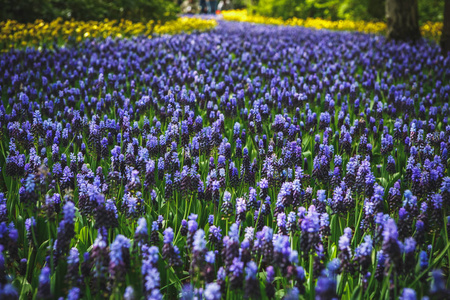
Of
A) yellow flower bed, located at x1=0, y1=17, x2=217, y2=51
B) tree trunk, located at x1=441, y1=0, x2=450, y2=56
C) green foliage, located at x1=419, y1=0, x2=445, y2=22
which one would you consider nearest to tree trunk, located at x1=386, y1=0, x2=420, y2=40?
tree trunk, located at x1=441, y1=0, x2=450, y2=56

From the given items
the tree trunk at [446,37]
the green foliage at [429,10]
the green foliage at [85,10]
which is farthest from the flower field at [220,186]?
the green foliage at [429,10]

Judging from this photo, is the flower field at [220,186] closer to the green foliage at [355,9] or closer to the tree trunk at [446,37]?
the tree trunk at [446,37]

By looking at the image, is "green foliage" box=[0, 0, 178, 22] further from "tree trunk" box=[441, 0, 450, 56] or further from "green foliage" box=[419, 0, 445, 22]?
"green foliage" box=[419, 0, 445, 22]

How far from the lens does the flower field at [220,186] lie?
2.20 m

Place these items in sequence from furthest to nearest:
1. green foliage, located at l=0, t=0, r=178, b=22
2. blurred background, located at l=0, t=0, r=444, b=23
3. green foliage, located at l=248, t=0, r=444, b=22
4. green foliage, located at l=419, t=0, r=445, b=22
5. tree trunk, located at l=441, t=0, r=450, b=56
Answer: green foliage, located at l=248, t=0, r=444, b=22
green foliage, located at l=419, t=0, r=445, b=22
blurred background, located at l=0, t=0, r=444, b=23
green foliage, located at l=0, t=0, r=178, b=22
tree trunk, located at l=441, t=0, r=450, b=56

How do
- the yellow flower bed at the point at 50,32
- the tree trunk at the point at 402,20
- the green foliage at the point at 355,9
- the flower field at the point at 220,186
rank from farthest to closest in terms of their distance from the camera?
the green foliage at the point at 355,9 → the tree trunk at the point at 402,20 → the yellow flower bed at the point at 50,32 → the flower field at the point at 220,186

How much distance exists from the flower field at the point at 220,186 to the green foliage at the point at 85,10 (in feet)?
14.8

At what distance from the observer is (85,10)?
558 inches

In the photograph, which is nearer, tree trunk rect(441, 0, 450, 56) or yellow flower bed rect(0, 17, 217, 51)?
tree trunk rect(441, 0, 450, 56)

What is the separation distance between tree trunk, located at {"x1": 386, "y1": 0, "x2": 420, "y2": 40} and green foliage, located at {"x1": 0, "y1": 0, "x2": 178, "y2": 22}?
8.69 meters

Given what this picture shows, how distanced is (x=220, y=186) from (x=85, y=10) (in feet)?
42.0

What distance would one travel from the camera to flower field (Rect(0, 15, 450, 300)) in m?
2.20

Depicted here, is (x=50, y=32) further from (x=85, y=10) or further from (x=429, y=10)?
(x=429, y=10)

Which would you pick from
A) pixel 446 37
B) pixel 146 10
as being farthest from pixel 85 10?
pixel 446 37
